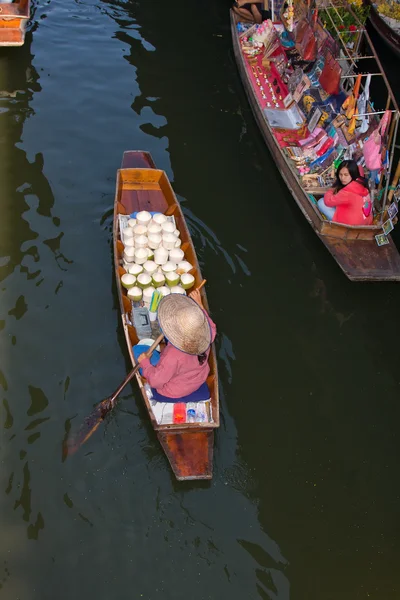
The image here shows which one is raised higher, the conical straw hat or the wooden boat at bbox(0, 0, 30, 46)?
the wooden boat at bbox(0, 0, 30, 46)

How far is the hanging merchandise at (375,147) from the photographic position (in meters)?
7.48

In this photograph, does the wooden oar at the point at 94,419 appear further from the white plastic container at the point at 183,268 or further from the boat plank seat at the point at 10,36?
the boat plank seat at the point at 10,36

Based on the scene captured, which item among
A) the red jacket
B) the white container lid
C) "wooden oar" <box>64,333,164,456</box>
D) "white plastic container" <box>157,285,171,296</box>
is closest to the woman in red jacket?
the red jacket

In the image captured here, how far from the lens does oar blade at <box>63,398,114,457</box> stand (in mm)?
5414

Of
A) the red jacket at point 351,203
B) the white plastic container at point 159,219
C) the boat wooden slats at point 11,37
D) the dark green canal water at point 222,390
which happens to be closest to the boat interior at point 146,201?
the white plastic container at point 159,219

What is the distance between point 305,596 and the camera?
4781 mm

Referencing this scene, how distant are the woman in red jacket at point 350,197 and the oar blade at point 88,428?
13.8ft

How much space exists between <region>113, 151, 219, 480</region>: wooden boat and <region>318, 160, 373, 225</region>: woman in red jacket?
7.20ft

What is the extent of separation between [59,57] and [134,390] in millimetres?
8605

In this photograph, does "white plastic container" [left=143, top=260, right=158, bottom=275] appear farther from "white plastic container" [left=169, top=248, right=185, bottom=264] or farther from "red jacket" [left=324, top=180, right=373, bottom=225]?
"red jacket" [left=324, top=180, right=373, bottom=225]

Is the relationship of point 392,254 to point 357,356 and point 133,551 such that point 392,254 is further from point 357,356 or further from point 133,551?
point 133,551

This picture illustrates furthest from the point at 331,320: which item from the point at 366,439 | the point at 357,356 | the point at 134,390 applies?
the point at 134,390

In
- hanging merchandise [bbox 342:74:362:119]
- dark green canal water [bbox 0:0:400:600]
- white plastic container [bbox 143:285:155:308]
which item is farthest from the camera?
hanging merchandise [bbox 342:74:362:119]

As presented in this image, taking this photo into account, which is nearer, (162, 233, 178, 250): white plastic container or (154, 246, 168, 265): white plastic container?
(154, 246, 168, 265): white plastic container
